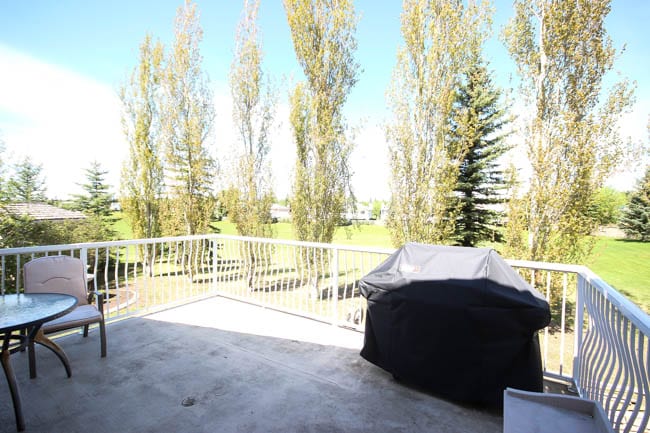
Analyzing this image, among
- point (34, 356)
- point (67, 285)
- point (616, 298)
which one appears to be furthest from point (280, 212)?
point (616, 298)

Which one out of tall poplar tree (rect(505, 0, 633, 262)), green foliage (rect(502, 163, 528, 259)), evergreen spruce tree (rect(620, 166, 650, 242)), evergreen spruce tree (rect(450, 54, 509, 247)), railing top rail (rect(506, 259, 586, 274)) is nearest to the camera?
railing top rail (rect(506, 259, 586, 274))

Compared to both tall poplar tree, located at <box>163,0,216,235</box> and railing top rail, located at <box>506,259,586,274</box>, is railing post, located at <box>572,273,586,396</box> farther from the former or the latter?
tall poplar tree, located at <box>163,0,216,235</box>

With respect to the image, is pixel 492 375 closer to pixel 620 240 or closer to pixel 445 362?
pixel 445 362

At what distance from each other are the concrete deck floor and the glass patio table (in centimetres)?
19

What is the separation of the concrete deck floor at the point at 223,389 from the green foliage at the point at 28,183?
33.7 feet

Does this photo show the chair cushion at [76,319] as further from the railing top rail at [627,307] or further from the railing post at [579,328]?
the railing post at [579,328]

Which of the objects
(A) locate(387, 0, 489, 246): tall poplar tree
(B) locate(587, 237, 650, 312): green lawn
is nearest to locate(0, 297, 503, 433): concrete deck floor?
(A) locate(387, 0, 489, 246): tall poplar tree

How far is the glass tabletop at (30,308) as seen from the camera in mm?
1925

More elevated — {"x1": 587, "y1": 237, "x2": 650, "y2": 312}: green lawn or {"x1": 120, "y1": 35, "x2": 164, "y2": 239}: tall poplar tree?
{"x1": 120, "y1": 35, "x2": 164, "y2": 239}: tall poplar tree

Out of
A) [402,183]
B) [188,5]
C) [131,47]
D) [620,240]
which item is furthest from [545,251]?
[620,240]

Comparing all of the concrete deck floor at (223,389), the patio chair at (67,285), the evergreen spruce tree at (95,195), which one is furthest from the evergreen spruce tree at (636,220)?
the evergreen spruce tree at (95,195)

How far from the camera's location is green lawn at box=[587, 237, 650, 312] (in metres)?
10.3

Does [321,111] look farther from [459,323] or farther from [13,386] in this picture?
[13,386]

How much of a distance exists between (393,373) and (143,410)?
184cm
